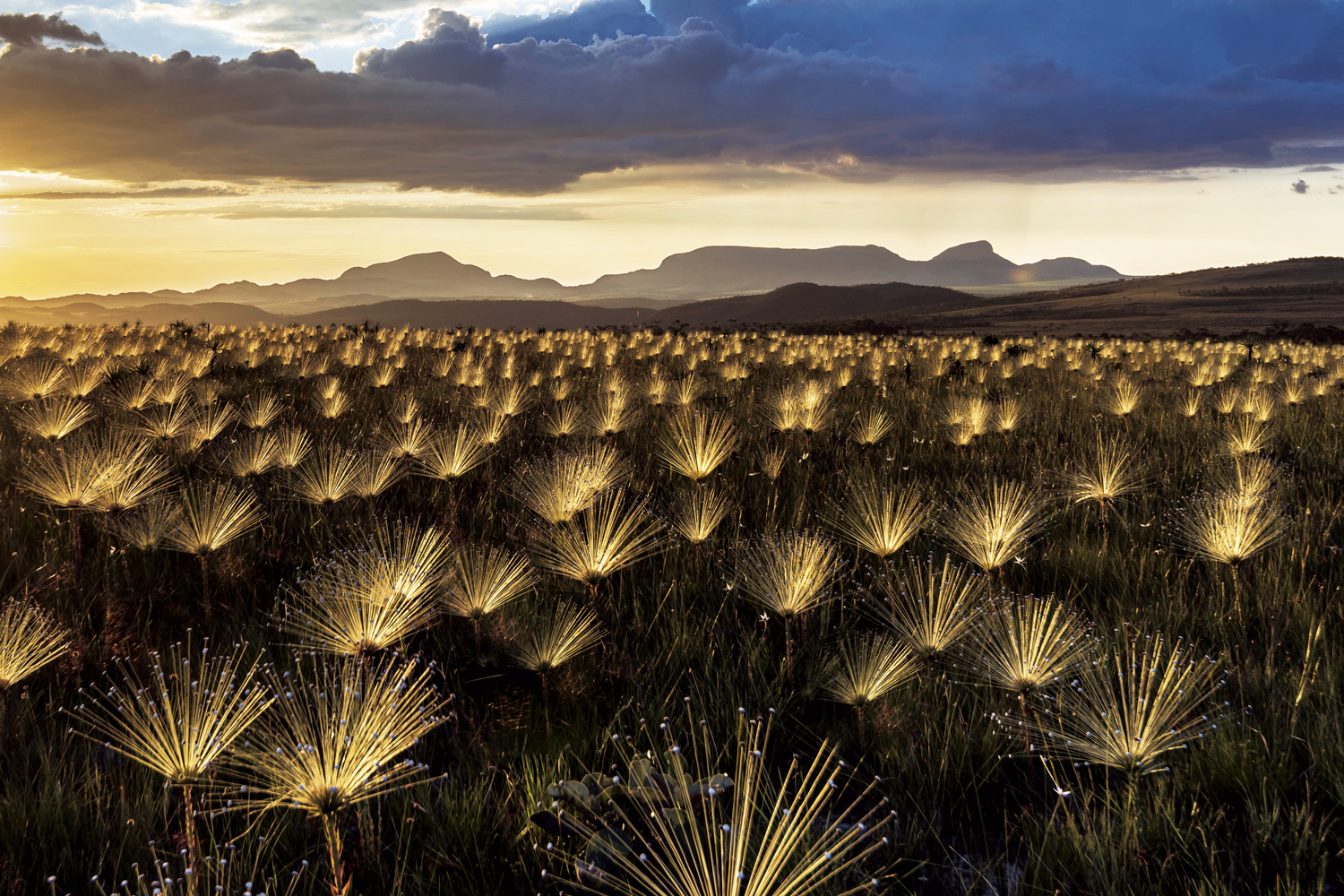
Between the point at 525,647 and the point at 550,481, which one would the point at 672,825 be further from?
the point at 550,481

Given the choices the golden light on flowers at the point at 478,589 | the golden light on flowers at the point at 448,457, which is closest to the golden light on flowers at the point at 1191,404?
the golden light on flowers at the point at 448,457

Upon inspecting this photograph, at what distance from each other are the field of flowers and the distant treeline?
3445 inches

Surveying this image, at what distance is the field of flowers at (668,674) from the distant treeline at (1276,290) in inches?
3445

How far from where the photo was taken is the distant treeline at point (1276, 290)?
71.1m

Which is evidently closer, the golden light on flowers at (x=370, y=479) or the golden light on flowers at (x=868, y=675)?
the golden light on flowers at (x=868, y=675)

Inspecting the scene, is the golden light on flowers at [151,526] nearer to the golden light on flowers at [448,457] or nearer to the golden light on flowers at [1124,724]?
the golden light on flowers at [448,457]

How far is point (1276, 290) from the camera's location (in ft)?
243

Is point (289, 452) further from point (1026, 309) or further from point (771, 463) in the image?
point (1026, 309)

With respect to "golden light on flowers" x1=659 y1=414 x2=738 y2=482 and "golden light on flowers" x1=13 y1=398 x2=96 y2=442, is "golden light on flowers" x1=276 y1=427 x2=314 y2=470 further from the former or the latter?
"golden light on flowers" x1=659 y1=414 x2=738 y2=482

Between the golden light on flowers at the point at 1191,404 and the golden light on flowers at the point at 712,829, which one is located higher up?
the golden light on flowers at the point at 1191,404

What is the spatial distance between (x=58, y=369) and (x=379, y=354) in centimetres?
593

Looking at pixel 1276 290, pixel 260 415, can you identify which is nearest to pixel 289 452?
pixel 260 415

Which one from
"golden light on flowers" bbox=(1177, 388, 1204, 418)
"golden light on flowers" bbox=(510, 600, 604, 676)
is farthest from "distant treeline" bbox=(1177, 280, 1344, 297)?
"golden light on flowers" bbox=(510, 600, 604, 676)

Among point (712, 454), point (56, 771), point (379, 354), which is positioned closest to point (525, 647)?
point (56, 771)
